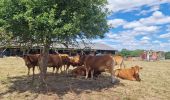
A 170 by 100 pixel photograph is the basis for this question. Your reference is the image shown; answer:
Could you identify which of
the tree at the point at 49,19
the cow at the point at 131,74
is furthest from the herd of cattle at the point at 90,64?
the tree at the point at 49,19

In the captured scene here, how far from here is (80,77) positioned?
17.7 m

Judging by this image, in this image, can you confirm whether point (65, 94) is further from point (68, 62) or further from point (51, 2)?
point (68, 62)

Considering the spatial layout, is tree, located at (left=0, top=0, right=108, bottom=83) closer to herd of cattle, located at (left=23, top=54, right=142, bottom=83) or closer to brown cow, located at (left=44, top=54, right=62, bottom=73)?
herd of cattle, located at (left=23, top=54, right=142, bottom=83)

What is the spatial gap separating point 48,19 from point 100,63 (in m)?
5.66

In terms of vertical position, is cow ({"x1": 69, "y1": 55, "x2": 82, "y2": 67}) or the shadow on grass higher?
cow ({"x1": 69, "y1": 55, "x2": 82, "y2": 67})

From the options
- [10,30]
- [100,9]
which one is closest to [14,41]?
[10,30]

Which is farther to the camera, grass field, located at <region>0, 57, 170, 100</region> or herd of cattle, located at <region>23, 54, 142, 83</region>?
herd of cattle, located at <region>23, 54, 142, 83</region>

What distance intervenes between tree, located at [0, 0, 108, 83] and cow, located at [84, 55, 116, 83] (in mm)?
3032

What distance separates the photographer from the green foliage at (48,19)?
481 inches

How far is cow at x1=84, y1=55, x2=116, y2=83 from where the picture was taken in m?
16.8

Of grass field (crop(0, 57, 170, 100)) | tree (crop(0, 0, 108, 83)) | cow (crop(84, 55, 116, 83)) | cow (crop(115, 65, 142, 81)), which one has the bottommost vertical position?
grass field (crop(0, 57, 170, 100))

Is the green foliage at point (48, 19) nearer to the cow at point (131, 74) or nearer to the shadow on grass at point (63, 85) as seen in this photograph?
the shadow on grass at point (63, 85)

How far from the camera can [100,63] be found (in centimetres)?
1706

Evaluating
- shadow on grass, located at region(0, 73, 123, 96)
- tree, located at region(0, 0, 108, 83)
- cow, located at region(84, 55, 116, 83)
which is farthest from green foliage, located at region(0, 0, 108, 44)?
cow, located at region(84, 55, 116, 83)
